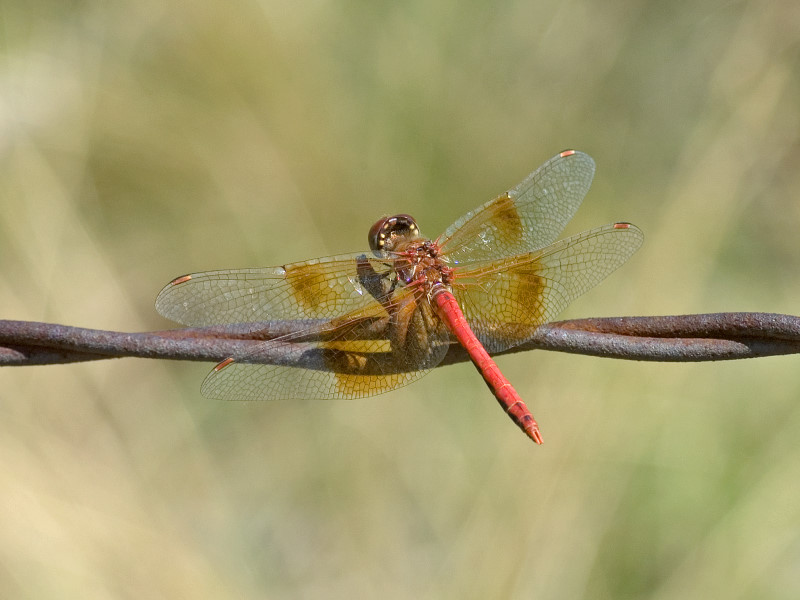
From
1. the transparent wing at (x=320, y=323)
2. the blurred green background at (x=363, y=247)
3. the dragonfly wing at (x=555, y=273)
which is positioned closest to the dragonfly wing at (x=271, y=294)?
the transparent wing at (x=320, y=323)

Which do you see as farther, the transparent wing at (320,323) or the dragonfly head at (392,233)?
the dragonfly head at (392,233)

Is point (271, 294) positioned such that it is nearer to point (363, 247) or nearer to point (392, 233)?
point (392, 233)

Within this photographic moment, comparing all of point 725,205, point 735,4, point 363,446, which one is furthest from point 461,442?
point 735,4

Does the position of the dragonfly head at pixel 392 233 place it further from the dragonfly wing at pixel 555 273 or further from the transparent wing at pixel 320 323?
the dragonfly wing at pixel 555 273

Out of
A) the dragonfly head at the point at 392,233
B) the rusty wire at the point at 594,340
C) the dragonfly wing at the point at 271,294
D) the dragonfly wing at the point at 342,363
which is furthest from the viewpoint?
the dragonfly head at the point at 392,233

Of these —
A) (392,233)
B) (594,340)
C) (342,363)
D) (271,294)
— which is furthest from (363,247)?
(594,340)

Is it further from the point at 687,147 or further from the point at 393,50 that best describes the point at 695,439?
the point at 393,50
